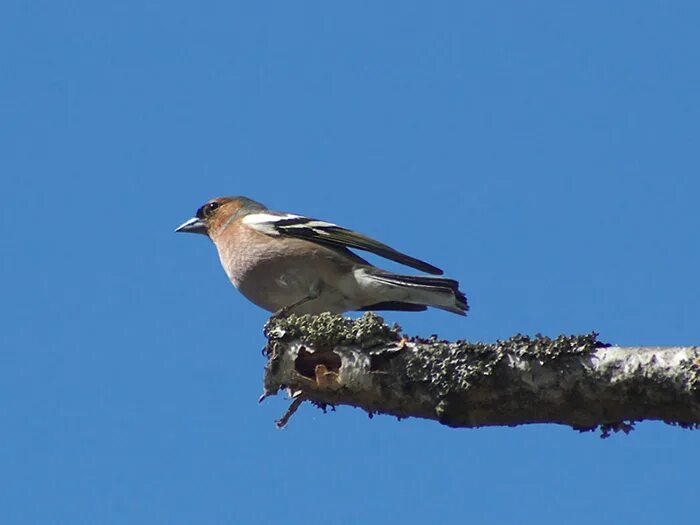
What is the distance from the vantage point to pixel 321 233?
1046 centimetres

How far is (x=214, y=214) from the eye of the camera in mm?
12164

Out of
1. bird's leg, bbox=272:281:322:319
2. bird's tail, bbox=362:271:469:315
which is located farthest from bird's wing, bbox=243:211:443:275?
bird's leg, bbox=272:281:322:319

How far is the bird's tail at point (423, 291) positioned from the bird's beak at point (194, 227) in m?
3.01

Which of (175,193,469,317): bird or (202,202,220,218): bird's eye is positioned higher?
(202,202,220,218): bird's eye

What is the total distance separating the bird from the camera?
959cm

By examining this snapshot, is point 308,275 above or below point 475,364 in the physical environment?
above

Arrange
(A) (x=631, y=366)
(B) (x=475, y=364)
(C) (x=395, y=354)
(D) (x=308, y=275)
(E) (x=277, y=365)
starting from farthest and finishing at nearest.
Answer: (D) (x=308, y=275) < (E) (x=277, y=365) < (C) (x=395, y=354) < (B) (x=475, y=364) < (A) (x=631, y=366)

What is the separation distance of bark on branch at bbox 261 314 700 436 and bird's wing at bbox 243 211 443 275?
3.16m

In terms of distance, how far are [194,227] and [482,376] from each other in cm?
711

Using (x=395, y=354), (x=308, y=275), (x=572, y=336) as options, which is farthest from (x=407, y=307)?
(x=572, y=336)

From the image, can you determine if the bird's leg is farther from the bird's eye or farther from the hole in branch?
the hole in branch

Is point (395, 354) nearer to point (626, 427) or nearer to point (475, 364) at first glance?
point (475, 364)

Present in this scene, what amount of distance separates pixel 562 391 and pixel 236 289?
5.45m

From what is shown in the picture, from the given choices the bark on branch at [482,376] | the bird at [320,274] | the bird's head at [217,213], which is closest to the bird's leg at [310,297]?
the bird at [320,274]
